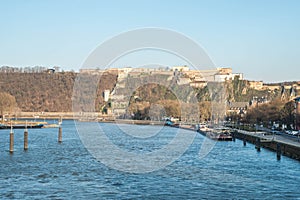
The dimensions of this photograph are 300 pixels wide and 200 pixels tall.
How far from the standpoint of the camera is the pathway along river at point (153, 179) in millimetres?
22531

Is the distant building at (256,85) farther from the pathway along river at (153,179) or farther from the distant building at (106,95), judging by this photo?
the pathway along river at (153,179)

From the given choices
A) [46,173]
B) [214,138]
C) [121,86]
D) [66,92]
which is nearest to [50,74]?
[66,92]

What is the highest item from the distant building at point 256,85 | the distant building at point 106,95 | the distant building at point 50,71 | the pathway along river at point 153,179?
the distant building at point 50,71

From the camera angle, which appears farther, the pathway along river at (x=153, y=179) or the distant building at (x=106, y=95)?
the distant building at (x=106, y=95)

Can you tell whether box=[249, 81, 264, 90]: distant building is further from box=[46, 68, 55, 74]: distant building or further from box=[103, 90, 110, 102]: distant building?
box=[46, 68, 55, 74]: distant building

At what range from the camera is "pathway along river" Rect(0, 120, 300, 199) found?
22.5 m

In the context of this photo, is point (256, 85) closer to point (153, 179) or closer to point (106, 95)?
point (106, 95)

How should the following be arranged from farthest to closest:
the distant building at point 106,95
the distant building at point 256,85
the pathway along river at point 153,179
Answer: the distant building at point 256,85
the distant building at point 106,95
the pathway along river at point 153,179

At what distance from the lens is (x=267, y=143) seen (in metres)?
44.6

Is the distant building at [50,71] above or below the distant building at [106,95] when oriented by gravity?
above

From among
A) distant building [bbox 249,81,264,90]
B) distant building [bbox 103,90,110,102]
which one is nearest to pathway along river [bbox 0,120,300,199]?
distant building [bbox 103,90,110,102]

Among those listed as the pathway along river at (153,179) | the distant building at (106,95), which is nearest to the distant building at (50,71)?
the distant building at (106,95)

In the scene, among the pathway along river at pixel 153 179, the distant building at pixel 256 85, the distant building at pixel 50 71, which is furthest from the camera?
the distant building at pixel 50 71

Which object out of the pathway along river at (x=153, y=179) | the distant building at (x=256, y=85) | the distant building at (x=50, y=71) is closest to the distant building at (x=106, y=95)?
the distant building at (x=50, y=71)
